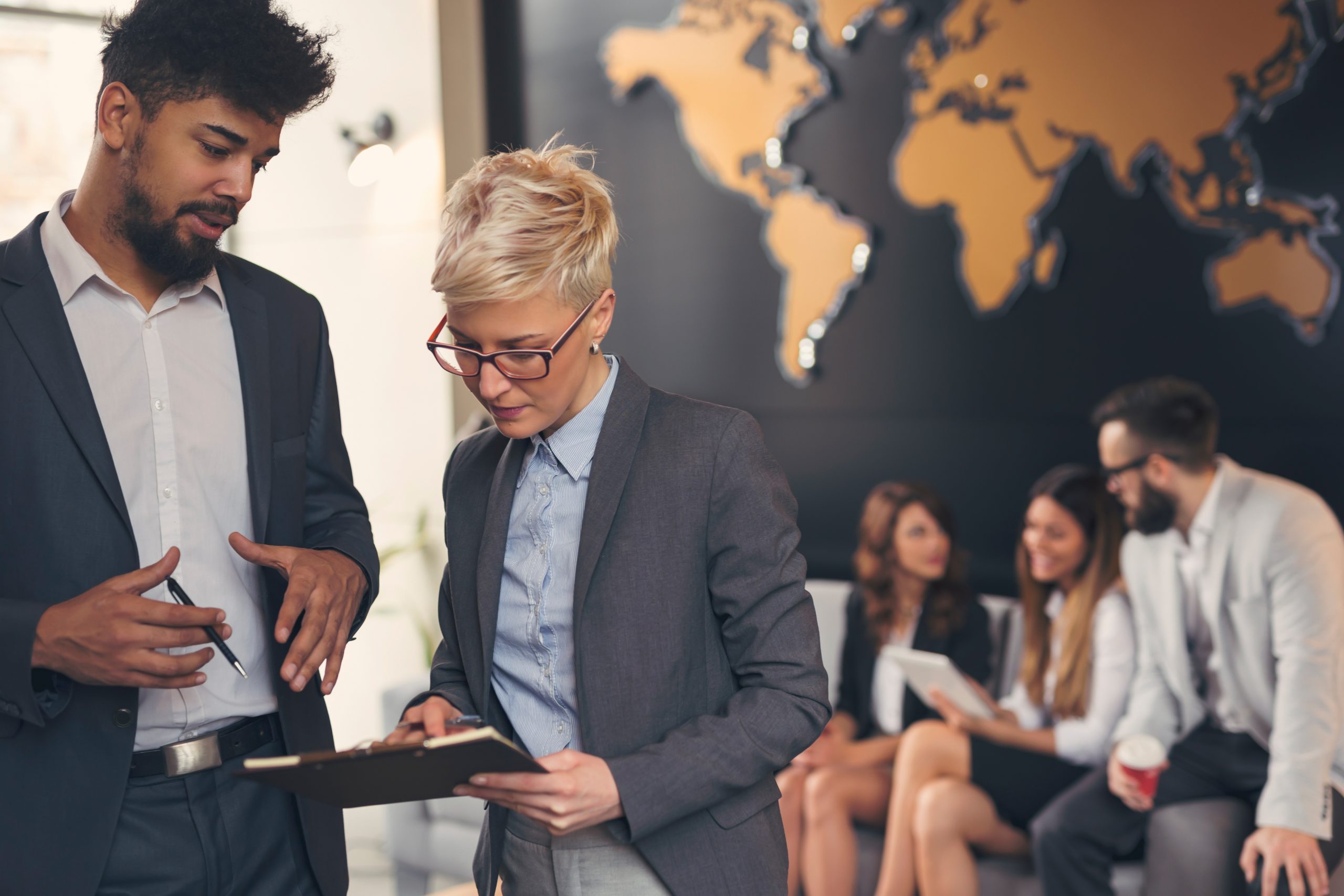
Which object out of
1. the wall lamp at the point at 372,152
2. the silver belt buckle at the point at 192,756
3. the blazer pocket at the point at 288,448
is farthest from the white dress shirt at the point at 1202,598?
the wall lamp at the point at 372,152

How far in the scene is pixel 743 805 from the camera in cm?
134

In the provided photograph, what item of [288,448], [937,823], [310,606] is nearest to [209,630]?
[310,606]

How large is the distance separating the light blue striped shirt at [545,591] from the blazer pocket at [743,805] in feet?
0.60

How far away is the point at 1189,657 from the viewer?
2.92 m

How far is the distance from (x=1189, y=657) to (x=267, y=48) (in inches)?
103

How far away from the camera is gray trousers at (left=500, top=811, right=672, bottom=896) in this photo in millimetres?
1316

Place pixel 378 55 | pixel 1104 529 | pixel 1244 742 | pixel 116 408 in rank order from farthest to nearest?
pixel 378 55 < pixel 1104 529 < pixel 1244 742 < pixel 116 408

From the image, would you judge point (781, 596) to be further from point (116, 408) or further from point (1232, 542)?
point (1232, 542)

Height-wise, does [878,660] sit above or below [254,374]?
below

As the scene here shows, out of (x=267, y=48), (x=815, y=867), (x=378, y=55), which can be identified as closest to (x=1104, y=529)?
(x=815, y=867)

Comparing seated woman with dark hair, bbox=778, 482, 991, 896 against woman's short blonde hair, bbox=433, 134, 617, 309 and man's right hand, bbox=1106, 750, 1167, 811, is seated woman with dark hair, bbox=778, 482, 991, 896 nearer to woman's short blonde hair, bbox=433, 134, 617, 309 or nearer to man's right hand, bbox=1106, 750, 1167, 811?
man's right hand, bbox=1106, 750, 1167, 811

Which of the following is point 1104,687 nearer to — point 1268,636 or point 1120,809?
point 1120,809

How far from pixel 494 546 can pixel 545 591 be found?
0.30 feet

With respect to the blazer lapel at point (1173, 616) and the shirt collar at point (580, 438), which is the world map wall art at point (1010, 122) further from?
the shirt collar at point (580, 438)
